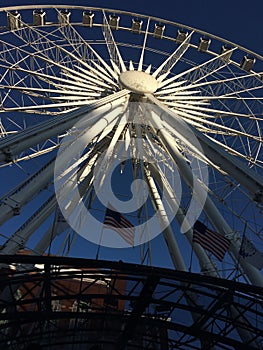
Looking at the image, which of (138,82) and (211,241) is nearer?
(211,241)

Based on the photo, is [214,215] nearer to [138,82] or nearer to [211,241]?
[211,241]

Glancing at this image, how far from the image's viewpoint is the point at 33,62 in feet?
107

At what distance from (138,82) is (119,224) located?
13543 mm

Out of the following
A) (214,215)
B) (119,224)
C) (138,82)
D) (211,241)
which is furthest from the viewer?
(138,82)

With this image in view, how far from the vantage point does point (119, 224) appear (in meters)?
20.2


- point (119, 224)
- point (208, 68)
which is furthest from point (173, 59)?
point (119, 224)

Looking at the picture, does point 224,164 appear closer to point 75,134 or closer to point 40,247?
point 75,134

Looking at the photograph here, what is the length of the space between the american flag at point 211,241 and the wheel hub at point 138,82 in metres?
13.2

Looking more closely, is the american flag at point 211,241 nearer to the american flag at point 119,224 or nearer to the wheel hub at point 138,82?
the american flag at point 119,224

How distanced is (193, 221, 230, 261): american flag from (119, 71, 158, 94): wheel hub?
13.2 meters

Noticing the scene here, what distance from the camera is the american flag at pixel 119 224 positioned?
20016 millimetres

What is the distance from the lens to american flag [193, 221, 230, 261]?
19484mm

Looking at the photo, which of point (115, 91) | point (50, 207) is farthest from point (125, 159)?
point (50, 207)

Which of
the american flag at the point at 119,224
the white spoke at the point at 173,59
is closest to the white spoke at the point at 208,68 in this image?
the white spoke at the point at 173,59
